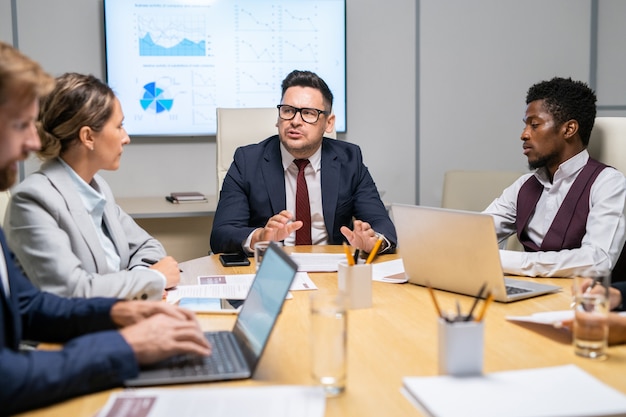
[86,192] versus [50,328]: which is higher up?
[86,192]

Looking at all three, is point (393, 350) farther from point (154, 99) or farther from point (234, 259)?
point (154, 99)

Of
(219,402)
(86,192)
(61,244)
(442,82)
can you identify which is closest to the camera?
Answer: (219,402)

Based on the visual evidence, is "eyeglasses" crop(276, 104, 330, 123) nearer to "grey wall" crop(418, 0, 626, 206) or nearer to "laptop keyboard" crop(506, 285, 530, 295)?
"laptop keyboard" crop(506, 285, 530, 295)

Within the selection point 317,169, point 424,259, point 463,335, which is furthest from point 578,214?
point 463,335

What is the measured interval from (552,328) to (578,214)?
891mm

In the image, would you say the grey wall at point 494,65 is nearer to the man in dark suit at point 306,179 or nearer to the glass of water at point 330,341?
the man in dark suit at point 306,179

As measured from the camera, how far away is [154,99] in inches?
160

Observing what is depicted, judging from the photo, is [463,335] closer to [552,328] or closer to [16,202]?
[552,328]

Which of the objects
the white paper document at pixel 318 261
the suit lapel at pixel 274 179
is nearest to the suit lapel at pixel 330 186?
the suit lapel at pixel 274 179

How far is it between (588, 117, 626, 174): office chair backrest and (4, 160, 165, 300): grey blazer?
1.69 meters

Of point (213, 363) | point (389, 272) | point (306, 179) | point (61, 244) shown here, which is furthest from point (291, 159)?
point (213, 363)

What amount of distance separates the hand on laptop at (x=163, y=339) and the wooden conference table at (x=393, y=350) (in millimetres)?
74

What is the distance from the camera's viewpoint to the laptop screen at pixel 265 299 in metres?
1.20

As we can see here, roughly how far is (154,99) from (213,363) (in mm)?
3078
